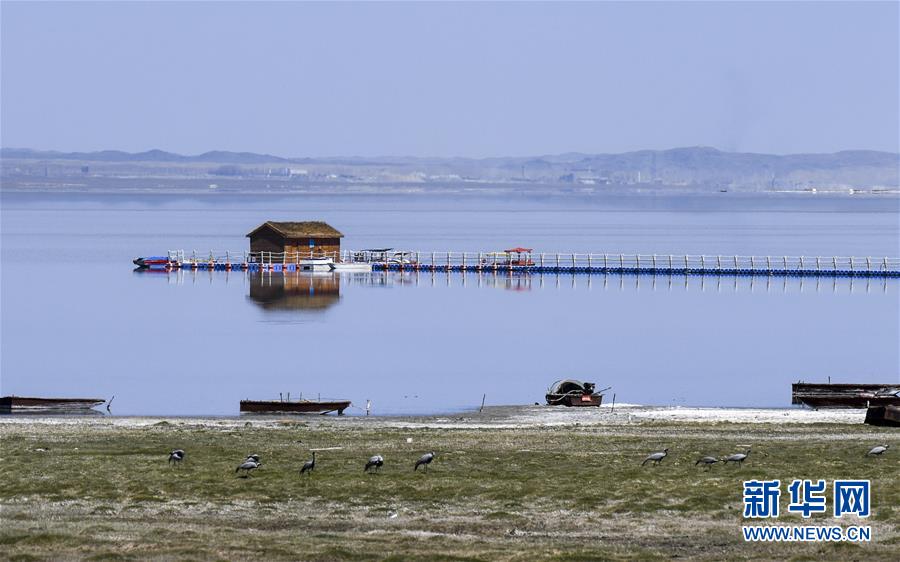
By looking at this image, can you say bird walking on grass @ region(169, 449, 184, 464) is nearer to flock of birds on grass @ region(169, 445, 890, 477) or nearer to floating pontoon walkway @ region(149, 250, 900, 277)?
flock of birds on grass @ region(169, 445, 890, 477)

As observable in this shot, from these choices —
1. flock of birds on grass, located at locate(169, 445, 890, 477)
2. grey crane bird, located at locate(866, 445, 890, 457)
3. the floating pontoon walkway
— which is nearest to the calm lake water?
the floating pontoon walkway

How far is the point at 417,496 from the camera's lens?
79.1 feet

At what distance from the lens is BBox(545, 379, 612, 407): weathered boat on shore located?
44469 millimetres

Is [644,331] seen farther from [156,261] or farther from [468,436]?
[156,261]

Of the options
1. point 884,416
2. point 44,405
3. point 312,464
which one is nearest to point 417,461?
point 312,464

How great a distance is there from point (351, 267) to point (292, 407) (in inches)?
2661

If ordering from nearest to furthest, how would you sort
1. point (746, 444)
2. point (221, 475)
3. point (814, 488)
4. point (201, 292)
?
point (814, 488) → point (221, 475) → point (746, 444) → point (201, 292)

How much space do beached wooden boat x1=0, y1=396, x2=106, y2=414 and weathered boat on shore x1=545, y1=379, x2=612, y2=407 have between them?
13104 millimetres

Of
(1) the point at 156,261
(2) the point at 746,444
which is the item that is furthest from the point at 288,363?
(1) the point at 156,261

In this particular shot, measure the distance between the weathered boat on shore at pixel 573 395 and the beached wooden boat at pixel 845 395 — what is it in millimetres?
6011

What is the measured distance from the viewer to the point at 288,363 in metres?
60.0

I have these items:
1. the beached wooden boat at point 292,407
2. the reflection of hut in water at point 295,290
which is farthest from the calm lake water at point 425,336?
the beached wooden boat at point 292,407

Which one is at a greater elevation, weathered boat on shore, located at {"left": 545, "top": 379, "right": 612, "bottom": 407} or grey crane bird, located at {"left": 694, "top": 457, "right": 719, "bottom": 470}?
grey crane bird, located at {"left": 694, "top": 457, "right": 719, "bottom": 470}

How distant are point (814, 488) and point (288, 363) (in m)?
37.7
